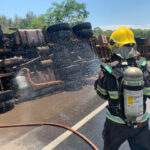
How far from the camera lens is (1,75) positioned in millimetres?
5504

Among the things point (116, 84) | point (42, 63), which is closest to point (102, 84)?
point (116, 84)

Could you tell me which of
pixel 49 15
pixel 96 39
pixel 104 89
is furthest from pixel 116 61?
pixel 49 15

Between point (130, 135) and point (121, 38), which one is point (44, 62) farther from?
point (130, 135)

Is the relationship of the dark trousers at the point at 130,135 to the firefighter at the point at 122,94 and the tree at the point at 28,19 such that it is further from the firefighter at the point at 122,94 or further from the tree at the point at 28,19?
the tree at the point at 28,19

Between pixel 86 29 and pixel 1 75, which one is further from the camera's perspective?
pixel 86 29

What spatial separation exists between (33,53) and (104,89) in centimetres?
560

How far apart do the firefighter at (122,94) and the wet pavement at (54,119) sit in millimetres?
1104

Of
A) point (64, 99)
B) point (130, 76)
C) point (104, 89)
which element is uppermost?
point (130, 76)

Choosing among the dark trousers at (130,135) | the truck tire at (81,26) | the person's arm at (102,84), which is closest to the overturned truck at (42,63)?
the truck tire at (81,26)

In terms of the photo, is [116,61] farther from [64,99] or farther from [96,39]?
[96,39]

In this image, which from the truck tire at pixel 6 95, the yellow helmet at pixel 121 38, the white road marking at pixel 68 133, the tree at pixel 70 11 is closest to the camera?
the yellow helmet at pixel 121 38

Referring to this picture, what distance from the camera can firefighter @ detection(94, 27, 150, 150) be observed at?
1.80m

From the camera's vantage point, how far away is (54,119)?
421 centimetres

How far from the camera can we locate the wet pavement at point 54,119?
10.2 ft
